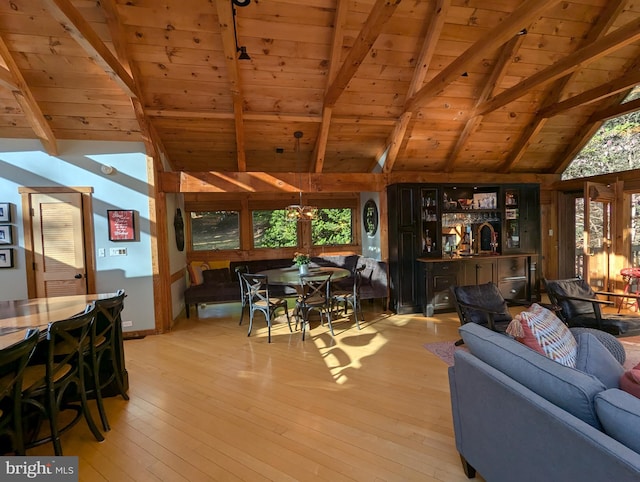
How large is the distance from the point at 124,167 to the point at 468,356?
186 inches

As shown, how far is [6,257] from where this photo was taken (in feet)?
13.5

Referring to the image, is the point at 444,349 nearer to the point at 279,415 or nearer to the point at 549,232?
the point at 279,415

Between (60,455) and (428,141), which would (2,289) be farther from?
(428,141)

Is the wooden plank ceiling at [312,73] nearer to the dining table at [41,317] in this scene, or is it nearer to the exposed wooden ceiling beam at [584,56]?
the exposed wooden ceiling beam at [584,56]

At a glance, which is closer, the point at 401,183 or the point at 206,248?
the point at 401,183

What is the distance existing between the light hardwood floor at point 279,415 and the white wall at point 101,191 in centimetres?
84

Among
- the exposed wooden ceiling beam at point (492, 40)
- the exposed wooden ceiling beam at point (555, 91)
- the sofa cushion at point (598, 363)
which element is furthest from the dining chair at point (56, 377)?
the exposed wooden ceiling beam at point (555, 91)

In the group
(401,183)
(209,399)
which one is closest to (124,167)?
(209,399)

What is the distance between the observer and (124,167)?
439cm

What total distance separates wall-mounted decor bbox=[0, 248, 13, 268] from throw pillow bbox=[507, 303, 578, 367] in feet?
18.7

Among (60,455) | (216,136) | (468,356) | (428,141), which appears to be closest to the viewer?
(468,356)

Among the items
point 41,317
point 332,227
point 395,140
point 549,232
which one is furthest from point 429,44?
point 549,232

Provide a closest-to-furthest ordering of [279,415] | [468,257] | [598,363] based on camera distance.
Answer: [598,363]
[279,415]
[468,257]

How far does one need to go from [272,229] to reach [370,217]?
2.12 m
